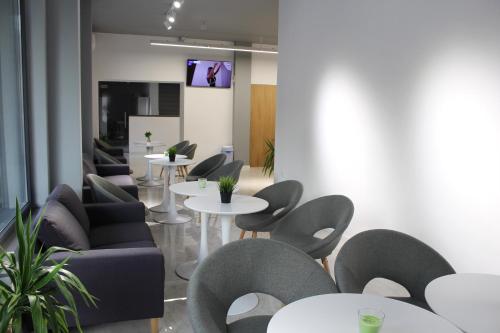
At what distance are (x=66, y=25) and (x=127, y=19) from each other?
199 inches

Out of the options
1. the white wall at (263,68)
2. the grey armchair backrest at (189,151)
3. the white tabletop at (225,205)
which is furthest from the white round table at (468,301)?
the white wall at (263,68)

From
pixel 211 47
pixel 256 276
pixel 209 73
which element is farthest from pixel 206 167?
pixel 256 276

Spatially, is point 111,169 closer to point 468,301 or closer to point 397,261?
point 397,261

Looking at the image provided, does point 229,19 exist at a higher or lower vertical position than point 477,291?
higher

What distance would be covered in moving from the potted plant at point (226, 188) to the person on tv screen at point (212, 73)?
7769mm

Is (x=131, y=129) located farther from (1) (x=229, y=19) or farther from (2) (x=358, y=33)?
(2) (x=358, y=33)

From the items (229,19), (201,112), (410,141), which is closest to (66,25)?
(410,141)

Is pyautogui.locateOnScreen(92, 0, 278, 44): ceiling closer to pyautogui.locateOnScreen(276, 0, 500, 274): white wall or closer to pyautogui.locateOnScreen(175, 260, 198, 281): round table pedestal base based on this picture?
pyautogui.locateOnScreen(276, 0, 500, 274): white wall

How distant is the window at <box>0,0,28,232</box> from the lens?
3.19 metres

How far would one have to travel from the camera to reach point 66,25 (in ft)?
13.0

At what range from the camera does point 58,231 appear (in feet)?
8.67

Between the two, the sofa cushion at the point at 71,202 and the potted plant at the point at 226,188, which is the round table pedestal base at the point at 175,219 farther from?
the potted plant at the point at 226,188

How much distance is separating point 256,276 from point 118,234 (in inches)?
71.5

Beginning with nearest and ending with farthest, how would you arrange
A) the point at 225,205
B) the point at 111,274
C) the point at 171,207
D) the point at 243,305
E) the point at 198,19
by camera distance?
the point at 111,274, the point at 243,305, the point at 225,205, the point at 171,207, the point at 198,19
